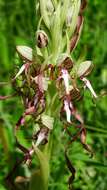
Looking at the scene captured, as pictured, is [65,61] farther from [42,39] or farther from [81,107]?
[81,107]

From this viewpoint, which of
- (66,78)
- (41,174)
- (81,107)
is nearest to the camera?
(66,78)

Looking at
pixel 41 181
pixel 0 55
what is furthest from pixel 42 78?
pixel 0 55

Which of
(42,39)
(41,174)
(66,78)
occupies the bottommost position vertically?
(41,174)

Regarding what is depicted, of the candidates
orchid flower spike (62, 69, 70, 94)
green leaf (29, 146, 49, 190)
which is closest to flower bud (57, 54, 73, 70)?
orchid flower spike (62, 69, 70, 94)

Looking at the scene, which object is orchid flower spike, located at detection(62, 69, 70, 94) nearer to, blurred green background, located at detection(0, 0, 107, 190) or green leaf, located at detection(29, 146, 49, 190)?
blurred green background, located at detection(0, 0, 107, 190)

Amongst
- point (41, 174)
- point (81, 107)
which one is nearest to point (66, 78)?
point (41, 174)

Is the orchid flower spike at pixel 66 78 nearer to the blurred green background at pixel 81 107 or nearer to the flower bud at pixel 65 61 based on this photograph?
the flower bud at pixel 65 61

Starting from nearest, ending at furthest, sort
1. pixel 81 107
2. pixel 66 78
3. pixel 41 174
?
pixel 66 78 → pixel 41 174 → pixel 81 107
